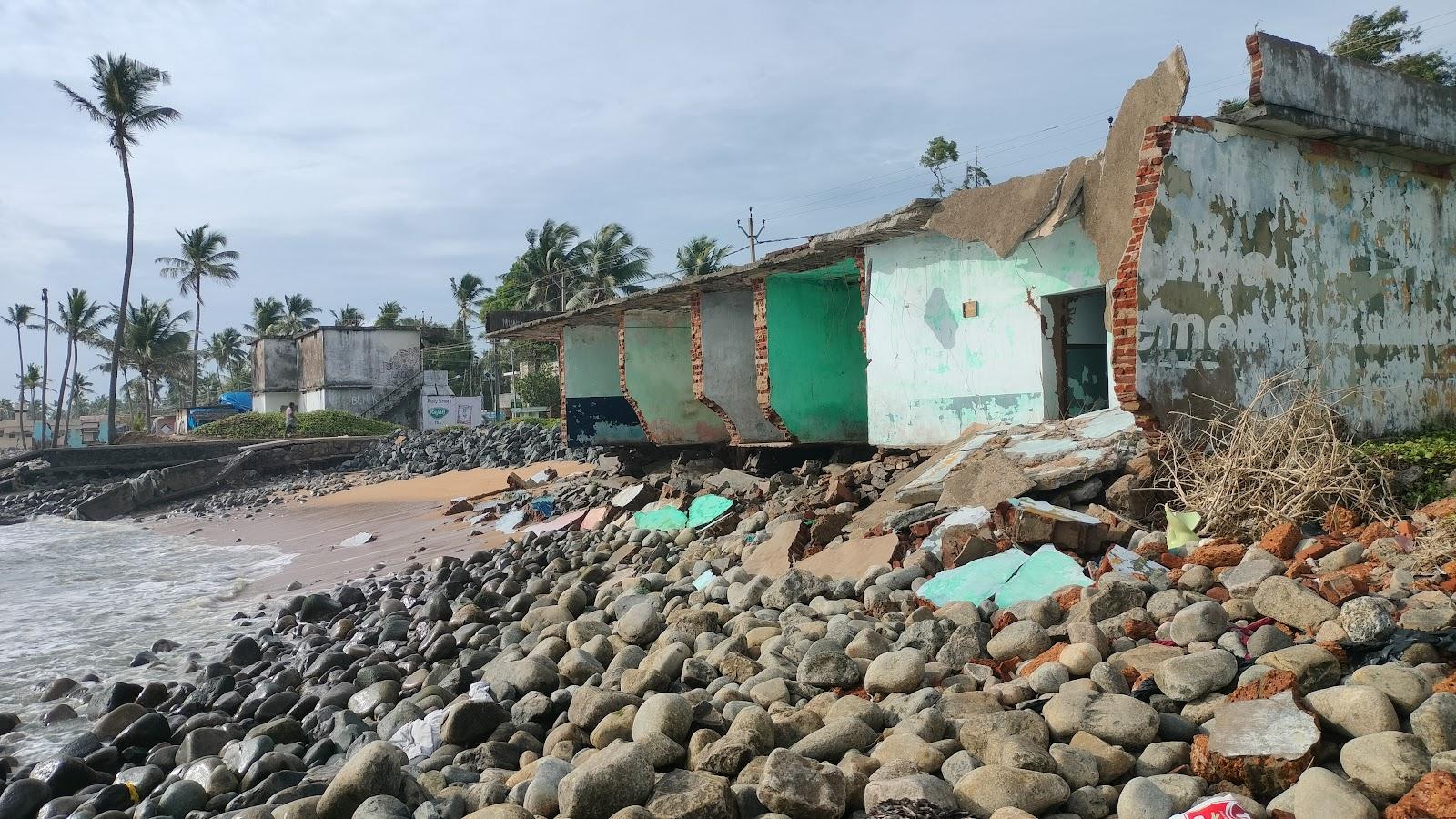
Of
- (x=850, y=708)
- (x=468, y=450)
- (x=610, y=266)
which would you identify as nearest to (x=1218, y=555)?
(x=850, y=708)

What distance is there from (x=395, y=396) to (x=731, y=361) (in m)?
30.7

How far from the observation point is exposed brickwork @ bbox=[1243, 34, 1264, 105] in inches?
301

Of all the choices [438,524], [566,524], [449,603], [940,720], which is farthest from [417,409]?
[940,720]

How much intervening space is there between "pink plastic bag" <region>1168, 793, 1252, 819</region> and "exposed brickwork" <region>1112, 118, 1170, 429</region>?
15.2ft

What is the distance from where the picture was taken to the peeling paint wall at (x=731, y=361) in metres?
13.2

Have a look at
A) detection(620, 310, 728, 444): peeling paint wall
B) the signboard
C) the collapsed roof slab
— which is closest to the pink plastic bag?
the collapsed roof slab

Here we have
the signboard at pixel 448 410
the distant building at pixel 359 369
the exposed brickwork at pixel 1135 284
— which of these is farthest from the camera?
the distant building at pixel 359 369

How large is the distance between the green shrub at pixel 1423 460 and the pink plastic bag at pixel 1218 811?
4835 millimetres

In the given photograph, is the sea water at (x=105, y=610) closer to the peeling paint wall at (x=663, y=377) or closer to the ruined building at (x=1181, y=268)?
the peeling paint wall at (x=663, y=377)

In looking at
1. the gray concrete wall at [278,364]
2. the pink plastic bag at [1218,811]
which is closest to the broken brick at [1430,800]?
the pink plastic bag at [1218,811]

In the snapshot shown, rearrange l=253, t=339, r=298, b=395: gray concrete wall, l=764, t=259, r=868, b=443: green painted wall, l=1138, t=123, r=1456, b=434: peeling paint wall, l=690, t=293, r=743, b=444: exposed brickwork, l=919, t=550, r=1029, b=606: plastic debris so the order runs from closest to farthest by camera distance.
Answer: l=919, t=550, r=1029, b=606: plastic debris < l=1138, t=123, r=1456, b=434: peeling paint wall < l=764, t=259, r=868, b=443: green painted wall < l=690, t=293, r=743, b=444: exposed brickwork < l=253, t=339, r=298, b=395: gray concrete wall

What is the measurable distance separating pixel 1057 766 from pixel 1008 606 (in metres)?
2.12

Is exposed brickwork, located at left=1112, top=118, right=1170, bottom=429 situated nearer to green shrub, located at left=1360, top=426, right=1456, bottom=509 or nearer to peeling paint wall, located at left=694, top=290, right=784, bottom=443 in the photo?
green shrub, located at left=1360, top=426, right=1456, bottom=509

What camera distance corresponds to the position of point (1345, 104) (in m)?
8.37
